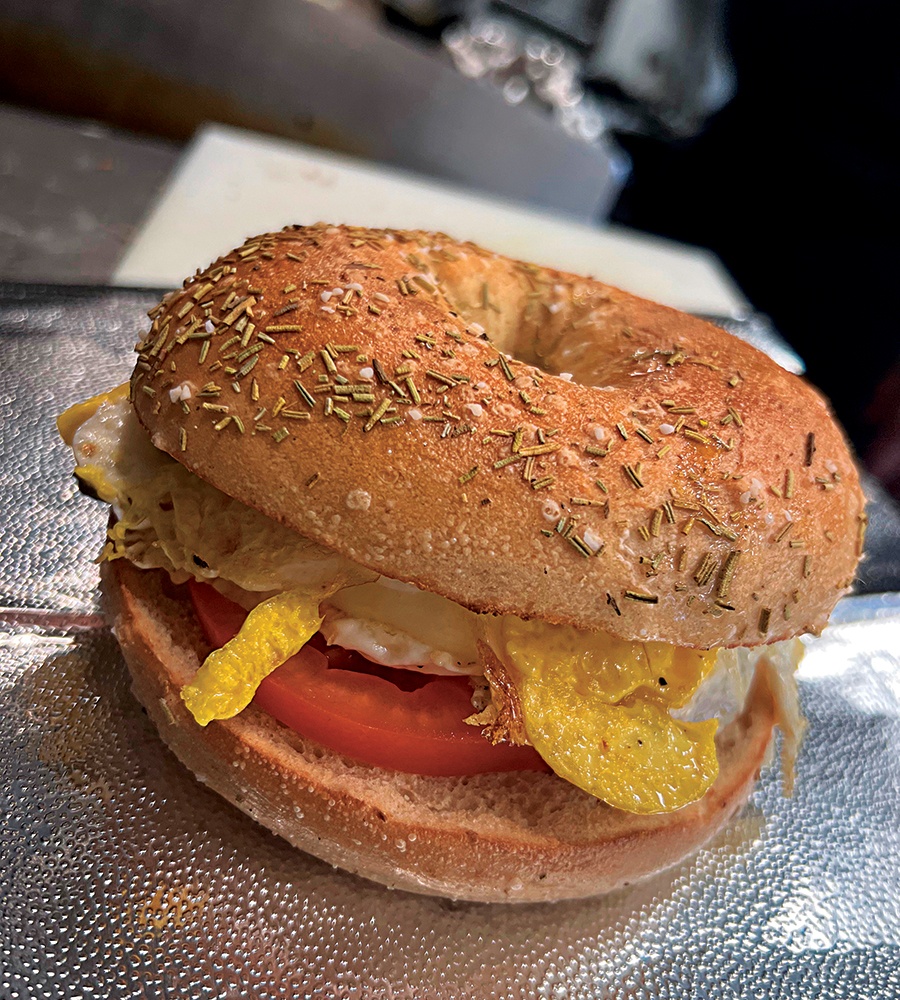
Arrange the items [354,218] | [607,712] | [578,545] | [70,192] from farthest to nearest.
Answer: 1. [354,218]
2. [70,192]
3. [607,712]
4. [578,545]

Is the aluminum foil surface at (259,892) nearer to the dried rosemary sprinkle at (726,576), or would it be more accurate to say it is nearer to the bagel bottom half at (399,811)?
the bagel bottom half at (399,811)

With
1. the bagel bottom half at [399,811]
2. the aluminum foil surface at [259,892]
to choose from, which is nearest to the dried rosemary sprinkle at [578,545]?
the bagel bottom half at [399,811]

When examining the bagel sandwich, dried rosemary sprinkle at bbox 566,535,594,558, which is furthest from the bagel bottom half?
dried rosemary sprinkle at bbox 566,535,594,558

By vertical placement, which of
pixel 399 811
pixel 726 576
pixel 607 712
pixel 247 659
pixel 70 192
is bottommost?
pixel 70 192

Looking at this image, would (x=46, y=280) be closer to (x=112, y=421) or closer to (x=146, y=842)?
(x=112, y=421)

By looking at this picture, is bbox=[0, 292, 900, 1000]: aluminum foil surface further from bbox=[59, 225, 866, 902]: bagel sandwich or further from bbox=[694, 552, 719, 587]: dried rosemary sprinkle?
bbox=[694, 552, 719, 587]: dried rosemary sprinkle

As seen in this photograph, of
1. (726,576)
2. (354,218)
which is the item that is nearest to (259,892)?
(726,576)

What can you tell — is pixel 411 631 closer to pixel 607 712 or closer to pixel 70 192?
pixel 607 712
